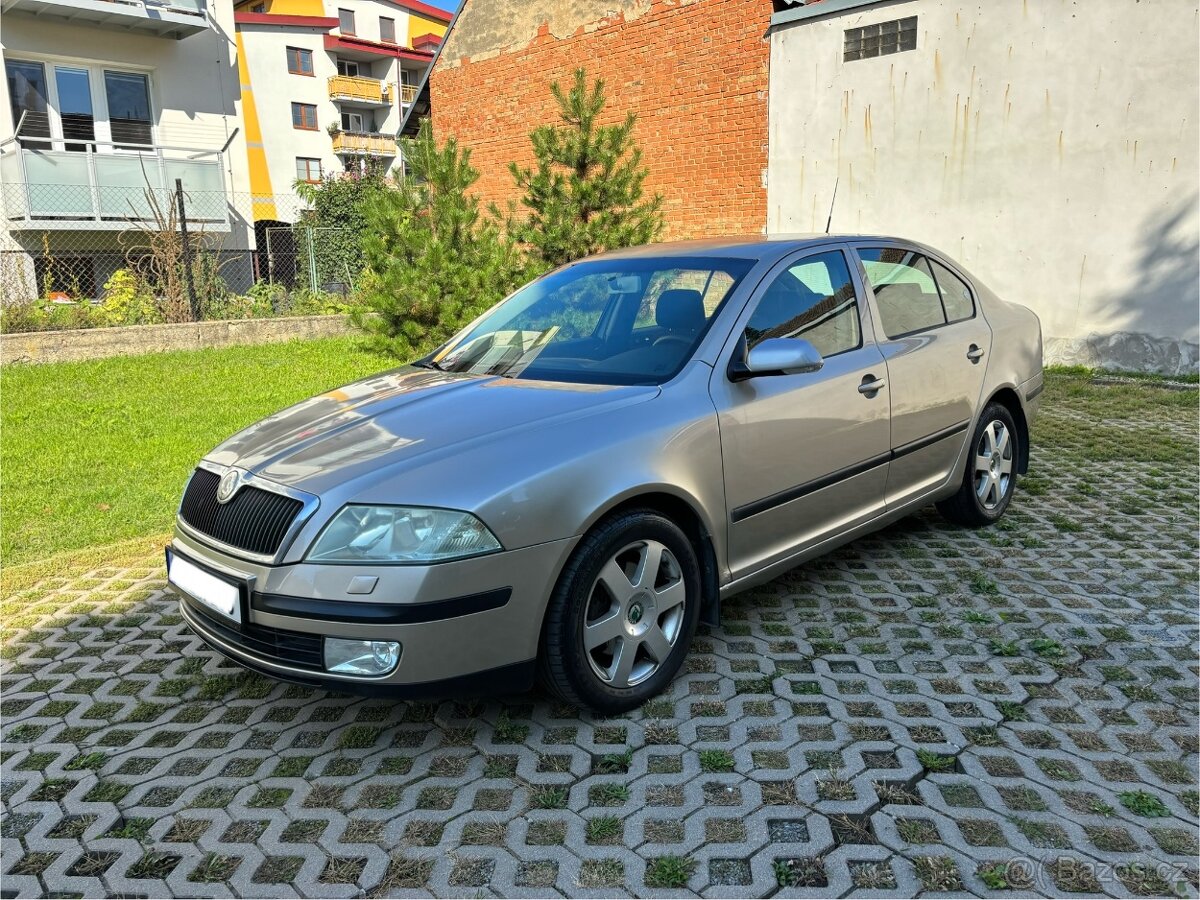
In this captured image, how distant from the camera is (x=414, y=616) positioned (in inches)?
104

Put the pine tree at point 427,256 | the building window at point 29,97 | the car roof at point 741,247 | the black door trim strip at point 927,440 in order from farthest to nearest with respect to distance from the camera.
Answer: the building window at point 29,97, the pine tree at point 427,256, the black door trim strip at point 927,440, the car roof at point 741,247

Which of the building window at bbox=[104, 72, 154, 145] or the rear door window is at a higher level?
the building window at bbox=[104, 72, 154, 145]

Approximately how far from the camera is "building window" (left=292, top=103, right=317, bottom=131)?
3731 centimetres

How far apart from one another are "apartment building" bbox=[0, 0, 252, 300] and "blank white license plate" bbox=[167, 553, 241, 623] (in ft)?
42.0

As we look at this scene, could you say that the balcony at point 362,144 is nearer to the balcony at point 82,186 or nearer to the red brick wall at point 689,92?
the balcony at point 82,186

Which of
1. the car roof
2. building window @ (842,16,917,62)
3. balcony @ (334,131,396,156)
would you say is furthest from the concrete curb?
balcony @ (334,131,396,156)

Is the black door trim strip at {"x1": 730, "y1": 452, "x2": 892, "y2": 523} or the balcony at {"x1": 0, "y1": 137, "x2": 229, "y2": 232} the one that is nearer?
the black door trim strip at {"x1": 730, "y1": 452, "x2": 892, "y2": 523}

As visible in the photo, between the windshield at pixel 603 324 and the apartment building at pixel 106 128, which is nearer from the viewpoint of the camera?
the windshield at pixel 603 324

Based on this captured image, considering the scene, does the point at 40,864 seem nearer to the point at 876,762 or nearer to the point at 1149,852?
the point at 876,762

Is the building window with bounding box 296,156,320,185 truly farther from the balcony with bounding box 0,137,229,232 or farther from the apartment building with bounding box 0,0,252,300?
the balcony with bounding box 0,137,229,232

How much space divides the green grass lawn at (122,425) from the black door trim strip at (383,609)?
3158 mm

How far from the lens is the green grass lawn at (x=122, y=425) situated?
18.1 feet

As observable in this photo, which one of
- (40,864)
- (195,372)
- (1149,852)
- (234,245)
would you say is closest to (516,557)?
(40,864)

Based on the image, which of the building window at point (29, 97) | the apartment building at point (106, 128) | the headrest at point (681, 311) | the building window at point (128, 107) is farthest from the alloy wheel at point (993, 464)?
the building window at point (128, 107)
